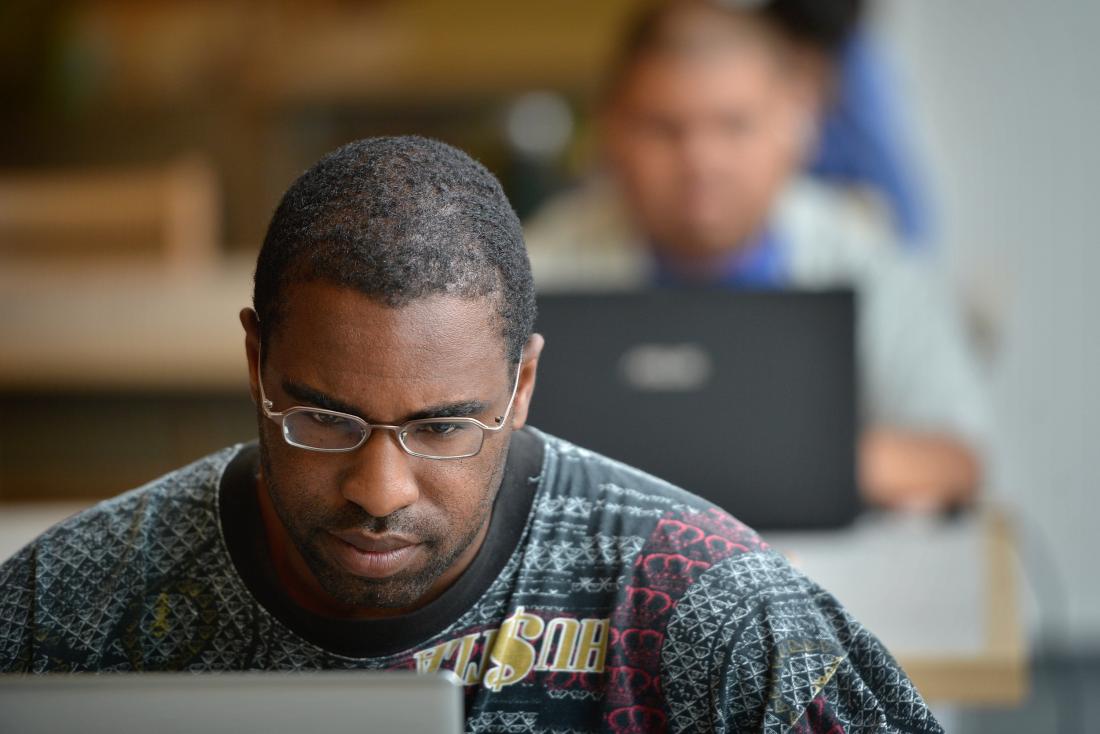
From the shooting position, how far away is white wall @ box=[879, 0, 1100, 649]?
3363 millimetres

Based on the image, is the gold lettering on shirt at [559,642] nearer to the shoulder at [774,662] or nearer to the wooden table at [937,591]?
the shoulder at [774,662]

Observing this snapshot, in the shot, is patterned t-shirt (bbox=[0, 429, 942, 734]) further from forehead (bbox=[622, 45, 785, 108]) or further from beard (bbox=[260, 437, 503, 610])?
forehead (bbox=[622, 45, 785, 108])

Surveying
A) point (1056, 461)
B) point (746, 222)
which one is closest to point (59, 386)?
point (746, 222)

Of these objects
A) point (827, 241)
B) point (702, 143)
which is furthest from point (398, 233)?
point (827, 241)

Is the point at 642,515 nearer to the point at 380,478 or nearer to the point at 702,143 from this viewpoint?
the point at 380,478

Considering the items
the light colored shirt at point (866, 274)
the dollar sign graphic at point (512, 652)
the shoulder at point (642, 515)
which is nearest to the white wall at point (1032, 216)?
the light colored shirt at point (866, 274)

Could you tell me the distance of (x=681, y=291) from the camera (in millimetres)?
1681

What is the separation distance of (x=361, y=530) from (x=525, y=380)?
0.15 m

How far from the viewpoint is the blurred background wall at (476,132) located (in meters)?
3.38

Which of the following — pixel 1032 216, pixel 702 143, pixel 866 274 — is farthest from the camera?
pixel 1032 216

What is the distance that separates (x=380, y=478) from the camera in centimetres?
80

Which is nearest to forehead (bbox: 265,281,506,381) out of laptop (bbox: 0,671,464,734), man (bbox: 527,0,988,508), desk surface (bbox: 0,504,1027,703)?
laptop (bbox: 0,671,464,734)

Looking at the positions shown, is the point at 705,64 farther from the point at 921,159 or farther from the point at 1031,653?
the point at 1031,653

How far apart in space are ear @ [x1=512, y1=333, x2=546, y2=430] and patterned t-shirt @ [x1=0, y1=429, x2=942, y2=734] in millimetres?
58
